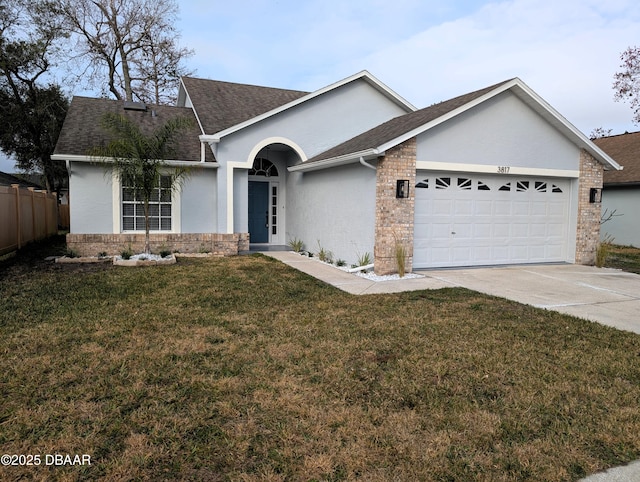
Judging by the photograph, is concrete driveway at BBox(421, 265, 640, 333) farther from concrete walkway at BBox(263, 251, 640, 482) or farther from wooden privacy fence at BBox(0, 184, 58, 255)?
wooden privacy fence at BBox(0, 184, 58, 255)

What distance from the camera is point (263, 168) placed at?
650 inches

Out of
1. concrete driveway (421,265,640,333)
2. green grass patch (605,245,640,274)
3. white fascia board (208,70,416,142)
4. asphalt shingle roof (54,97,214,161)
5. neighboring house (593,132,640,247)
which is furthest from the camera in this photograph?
neighboring house (593,132,640,247)

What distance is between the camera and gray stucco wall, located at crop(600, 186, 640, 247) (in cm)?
1914

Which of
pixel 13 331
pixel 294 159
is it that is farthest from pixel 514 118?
pixel 13 331

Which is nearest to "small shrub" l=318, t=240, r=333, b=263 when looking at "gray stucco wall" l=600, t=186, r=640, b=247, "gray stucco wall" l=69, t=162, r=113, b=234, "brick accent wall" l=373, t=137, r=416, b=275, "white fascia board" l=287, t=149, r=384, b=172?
"white fascia board" l=287, t=149, r=384, b=172

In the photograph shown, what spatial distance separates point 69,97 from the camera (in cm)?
2809

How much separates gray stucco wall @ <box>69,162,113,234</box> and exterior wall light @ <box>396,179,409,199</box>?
328 inches

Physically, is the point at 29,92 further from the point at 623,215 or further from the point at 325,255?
the point at 623,215

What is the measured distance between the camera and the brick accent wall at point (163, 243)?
13102 mm

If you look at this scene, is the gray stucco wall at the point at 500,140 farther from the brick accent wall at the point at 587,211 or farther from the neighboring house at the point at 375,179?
the brick accent wall at the point at 587,211

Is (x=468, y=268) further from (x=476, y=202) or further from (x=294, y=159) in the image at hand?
(x=294, y=159)

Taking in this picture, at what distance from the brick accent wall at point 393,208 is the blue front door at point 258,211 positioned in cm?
680

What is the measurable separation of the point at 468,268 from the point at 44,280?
9764mm

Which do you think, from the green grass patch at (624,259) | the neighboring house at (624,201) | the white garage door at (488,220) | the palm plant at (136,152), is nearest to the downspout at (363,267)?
the white garage door at (488,220)
